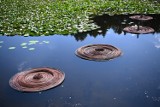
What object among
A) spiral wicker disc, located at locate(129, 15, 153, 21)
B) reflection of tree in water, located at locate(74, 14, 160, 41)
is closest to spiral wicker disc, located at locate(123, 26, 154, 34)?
reflection of tree in water, located at locate(74, 14, 160, 41)

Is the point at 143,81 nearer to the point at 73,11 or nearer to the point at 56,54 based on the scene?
the point at 56,54

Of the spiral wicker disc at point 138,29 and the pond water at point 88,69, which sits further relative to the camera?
the spiral wicker disc at point 138,29

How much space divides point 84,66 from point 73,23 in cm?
519

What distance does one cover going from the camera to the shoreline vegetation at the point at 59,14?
1201 centimetres

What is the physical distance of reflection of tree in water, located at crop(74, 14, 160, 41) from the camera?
37.6 feet

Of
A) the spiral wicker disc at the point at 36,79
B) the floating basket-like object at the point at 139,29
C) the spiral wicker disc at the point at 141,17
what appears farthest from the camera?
the spiral wicker disc at the point at 141,17

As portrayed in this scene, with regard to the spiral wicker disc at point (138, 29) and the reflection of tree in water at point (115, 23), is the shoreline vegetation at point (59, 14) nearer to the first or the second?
the reflection of tree in water at point (115, 23)

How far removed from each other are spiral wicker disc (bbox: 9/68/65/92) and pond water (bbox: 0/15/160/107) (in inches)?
6.5

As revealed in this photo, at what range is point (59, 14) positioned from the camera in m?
15.3

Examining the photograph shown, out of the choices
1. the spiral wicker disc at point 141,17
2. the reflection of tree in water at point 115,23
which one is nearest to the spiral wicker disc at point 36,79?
the reflection of tree in water at point 115,23

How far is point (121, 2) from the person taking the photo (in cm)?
1830

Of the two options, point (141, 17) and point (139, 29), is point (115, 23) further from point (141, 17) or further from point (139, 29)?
point (139, 29)

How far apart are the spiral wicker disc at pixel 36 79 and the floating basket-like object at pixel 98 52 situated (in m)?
1.47

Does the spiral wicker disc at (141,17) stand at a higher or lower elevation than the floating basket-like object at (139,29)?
higher
